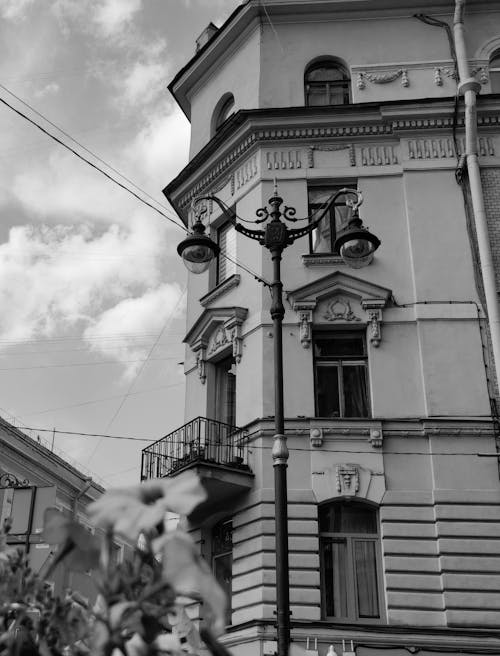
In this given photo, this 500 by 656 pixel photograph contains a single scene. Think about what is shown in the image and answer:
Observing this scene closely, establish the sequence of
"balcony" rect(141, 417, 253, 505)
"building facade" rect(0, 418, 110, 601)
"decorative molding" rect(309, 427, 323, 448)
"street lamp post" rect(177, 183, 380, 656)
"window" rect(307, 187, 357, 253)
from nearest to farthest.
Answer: "building facade" rect(0, 418, 110, 601) → "street lamp post" rect(177, 183, 380, 656) → "balcony" rect(141, 417, 253, 505) → "decorative molding" rect(309, 427, 323, 448) → "window" rect(307, 187, 357, 253)

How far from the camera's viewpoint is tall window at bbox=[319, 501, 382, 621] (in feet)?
46.3

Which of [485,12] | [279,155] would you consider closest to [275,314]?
[279,155]

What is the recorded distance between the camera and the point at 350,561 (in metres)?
14.4

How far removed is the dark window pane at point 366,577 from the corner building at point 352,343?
0.11 feet

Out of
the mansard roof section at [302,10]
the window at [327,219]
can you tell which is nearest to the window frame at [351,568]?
the window at [327,219]

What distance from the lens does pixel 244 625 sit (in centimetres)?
1401

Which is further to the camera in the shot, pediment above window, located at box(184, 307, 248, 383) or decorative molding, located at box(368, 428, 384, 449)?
pediment above window, located at box(184, 307, 248, 383)

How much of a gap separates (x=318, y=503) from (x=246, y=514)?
1360mm

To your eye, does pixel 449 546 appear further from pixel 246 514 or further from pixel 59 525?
pixel 59 525

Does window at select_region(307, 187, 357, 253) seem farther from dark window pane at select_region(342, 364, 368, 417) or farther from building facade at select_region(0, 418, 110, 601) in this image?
building facade at select_region(0, 418, 110, 601)

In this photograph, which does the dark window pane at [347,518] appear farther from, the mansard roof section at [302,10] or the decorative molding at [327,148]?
the mansard roof section at [302,10]

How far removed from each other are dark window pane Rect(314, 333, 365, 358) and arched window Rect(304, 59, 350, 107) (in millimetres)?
5742

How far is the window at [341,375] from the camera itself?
1574 cm

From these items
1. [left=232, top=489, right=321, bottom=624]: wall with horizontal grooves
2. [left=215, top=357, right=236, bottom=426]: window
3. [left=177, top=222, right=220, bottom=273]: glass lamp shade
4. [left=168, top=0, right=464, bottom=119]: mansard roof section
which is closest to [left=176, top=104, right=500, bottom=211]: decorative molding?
[left=168, top=0, right=464, bottom=119]: mansard roof section
